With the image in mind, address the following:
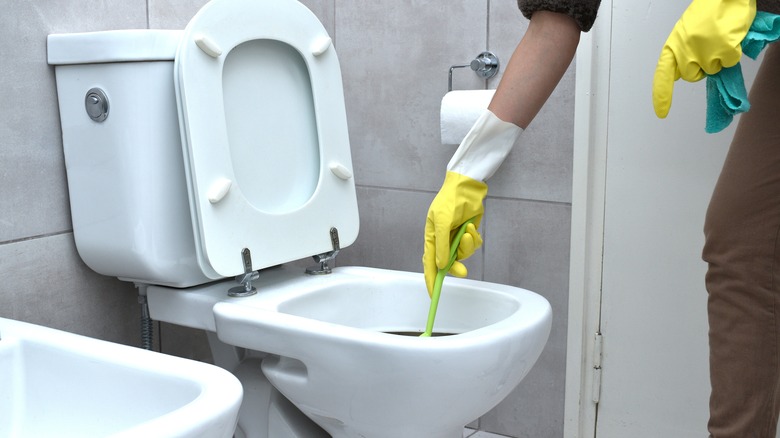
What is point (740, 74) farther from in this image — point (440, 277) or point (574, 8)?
point (440, 277)

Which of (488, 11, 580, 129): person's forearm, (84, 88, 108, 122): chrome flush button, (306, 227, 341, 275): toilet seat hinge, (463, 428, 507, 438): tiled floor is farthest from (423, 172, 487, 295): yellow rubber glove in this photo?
(463, 428, 507, 438): tiled floor

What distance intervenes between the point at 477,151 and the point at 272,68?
370 millimetres

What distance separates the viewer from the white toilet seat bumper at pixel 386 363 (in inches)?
39.8

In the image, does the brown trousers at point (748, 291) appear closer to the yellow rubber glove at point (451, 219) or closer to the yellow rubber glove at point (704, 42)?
the yellow rubber glove at point (704, 42)

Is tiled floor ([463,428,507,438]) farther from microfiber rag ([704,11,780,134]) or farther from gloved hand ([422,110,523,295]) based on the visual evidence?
microfiber rag ([704,11,780,134])

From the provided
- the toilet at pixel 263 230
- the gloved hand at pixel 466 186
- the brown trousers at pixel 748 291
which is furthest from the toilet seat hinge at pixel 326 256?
the brown trousers at pixel 748 291

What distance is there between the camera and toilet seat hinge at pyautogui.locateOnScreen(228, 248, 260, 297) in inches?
48.1

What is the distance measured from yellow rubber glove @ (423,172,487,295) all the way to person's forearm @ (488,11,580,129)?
0.11m

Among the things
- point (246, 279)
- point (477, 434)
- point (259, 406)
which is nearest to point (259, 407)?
point (259, 406)

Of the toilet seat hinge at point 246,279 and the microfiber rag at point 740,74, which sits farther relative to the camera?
the toilet seat hinge at point 246,279

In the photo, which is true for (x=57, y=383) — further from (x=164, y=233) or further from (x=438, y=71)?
(x=438, y=71)

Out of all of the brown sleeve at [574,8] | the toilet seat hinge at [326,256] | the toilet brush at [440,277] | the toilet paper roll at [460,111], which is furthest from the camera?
the toilet paper roll at [460,111]

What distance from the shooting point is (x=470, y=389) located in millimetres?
1035

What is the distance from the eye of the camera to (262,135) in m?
1.29
